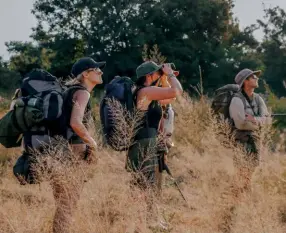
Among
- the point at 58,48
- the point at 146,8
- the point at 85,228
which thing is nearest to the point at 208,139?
the point at 85,228

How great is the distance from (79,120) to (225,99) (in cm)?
233

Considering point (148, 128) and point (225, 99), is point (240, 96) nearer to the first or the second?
point (225, 99)

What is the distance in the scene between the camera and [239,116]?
18.7 feet

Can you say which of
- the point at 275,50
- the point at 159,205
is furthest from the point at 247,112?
the point at 275,50

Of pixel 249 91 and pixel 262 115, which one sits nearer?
pixel 262 115

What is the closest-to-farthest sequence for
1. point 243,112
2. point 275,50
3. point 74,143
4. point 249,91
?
point 74,143 → point 243,112 → point 249,91 → point 275,50

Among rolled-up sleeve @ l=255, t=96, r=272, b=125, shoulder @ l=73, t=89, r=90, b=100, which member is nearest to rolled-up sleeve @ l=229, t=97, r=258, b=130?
rolled-up sleeve @ l=255, t=96, r=272, b=125

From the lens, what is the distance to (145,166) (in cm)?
458

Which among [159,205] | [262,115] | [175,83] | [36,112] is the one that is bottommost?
[159,205]

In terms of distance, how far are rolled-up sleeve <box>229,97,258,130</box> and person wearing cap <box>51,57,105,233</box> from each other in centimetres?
195

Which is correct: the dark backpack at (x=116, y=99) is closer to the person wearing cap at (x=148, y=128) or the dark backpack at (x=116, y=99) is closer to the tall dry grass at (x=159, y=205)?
the person wearing cap at (x=148, y=128)

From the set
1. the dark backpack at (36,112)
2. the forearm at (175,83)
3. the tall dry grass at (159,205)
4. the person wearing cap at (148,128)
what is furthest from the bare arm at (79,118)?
the forearm at (175,83)

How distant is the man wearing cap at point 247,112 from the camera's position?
18.6ft

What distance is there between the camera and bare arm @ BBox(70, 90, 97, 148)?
161 inches
